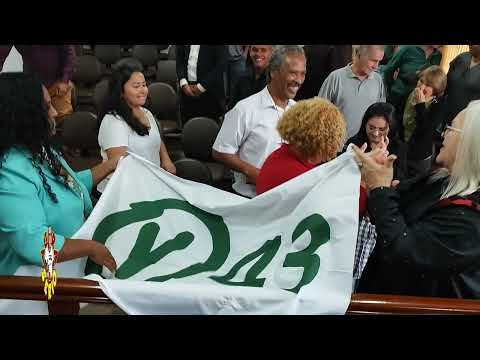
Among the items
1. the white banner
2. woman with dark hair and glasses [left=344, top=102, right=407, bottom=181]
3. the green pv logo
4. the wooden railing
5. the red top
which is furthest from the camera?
woman with dark hair and glasses [left=344, top=102, right=407, bottom=181]

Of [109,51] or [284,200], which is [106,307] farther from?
[109,51]

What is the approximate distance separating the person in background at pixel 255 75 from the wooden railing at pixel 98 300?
6.56ft

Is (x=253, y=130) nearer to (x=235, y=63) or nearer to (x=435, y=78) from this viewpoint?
(x=235, y=63)

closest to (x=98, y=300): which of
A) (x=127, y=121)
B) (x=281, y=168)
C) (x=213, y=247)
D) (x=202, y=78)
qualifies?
(x=213, y=247)

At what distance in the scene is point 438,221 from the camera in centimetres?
175

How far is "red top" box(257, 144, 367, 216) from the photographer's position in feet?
7.59

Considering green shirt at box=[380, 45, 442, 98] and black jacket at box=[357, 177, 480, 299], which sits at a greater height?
green shirt at box=[380, 45, 442, 98]

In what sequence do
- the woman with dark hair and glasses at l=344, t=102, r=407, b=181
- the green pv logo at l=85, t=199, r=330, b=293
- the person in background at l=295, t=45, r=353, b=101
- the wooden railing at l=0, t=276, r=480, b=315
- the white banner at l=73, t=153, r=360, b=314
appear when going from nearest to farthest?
the wooden railing at l=0, t=276, r=480, b=315
the white banner at l=73, t=153, r=360, b=314
the green pv logo at l=85, t=199, r=330, b=293
the woman with dark hair and glasses at l=344, t=102, r=407, b=181
the person in background at l=295, t=45, r=353, b=101

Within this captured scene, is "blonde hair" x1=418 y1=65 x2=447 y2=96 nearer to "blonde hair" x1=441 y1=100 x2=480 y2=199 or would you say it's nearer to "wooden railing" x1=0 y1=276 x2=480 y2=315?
"blonde hair" x1=441 y1=100 x2=480 y2=199

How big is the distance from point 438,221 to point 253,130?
1.36 metres

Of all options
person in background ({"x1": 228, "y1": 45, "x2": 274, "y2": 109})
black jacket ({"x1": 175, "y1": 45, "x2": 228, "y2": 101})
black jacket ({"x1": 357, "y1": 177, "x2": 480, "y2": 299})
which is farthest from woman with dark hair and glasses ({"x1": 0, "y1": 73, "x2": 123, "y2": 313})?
black jacket ({"x1": 175, "y1": 45, "x2": 228, "y2": 101})

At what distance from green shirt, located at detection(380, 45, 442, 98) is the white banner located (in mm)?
1375

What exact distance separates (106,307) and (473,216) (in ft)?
4.57

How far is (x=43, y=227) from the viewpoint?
1.84 m
